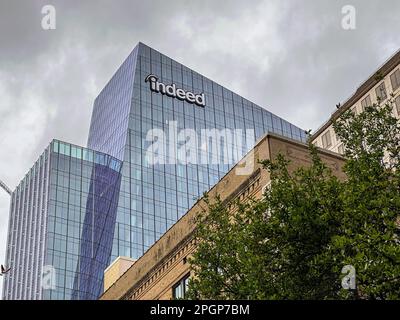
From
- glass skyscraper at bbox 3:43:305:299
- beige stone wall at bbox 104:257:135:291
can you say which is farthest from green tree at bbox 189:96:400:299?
glass skyscraper at bbox 3:43:305:299

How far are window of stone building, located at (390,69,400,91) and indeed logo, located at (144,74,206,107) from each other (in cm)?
6659

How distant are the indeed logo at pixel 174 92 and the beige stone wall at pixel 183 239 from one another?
109 meters

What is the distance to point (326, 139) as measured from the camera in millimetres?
115562

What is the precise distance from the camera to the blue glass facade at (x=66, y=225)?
137500 millimetres

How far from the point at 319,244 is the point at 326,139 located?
95.6 metres

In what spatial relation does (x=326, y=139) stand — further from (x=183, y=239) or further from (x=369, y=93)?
(x=183, y=239)

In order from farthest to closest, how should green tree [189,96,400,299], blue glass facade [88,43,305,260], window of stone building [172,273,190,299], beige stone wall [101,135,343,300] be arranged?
blue glass facade [88,43,305,260], window of stone building [172,273,190,299], beige stone wall [101,135,343,300], green tree [189,96,400,299]

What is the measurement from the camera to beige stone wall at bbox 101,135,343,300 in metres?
33.7

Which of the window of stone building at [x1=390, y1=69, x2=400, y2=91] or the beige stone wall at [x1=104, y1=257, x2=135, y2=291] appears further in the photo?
the window of stone building at [x1=390, y1=69, x2=400, y2=91]

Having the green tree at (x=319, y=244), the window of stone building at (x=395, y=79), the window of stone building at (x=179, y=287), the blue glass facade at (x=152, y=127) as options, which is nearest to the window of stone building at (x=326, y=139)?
the window of stone building at (x=395, y=79)

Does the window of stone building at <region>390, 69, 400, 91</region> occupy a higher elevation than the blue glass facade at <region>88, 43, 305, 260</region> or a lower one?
lower

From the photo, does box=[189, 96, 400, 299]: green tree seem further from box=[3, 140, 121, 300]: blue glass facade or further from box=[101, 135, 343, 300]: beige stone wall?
box=[3, 140, 121, 300]: blue glass facade

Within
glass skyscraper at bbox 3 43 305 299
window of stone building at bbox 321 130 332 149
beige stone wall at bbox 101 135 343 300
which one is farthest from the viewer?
glass skyscraper at bbox 3 43 305 299

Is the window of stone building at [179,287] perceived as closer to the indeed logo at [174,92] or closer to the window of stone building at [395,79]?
the window of stone building at [395,79]
